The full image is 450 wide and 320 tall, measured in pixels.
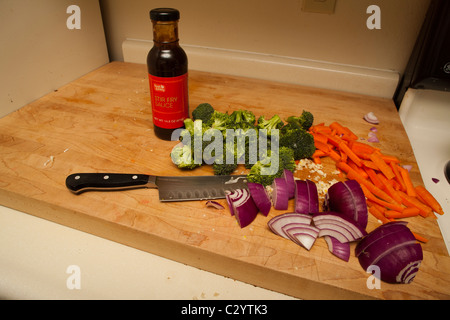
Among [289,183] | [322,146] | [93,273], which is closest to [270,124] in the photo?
[322,146]

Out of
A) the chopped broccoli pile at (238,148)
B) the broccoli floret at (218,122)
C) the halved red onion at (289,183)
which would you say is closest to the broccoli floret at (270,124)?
the chopped broccoli pile at (238,148)

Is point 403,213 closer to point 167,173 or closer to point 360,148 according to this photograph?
point 360,148

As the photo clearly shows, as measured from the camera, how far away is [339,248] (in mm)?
812

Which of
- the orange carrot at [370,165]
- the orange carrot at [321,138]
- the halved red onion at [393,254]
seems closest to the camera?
the halved red onion at [393,254]

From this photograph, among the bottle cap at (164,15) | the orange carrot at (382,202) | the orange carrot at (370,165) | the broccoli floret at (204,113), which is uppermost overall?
the bottle cap at (164,15)

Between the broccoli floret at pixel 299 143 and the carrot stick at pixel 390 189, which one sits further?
the broccoli floret at pixel 299 143

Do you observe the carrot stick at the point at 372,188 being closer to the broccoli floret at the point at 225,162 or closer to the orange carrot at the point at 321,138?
the orange carrot at the point at 321,138

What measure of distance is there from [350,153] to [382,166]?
117 mm

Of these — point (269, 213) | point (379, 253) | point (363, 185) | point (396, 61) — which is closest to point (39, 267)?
point (269, 213)

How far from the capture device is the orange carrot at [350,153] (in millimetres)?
1085

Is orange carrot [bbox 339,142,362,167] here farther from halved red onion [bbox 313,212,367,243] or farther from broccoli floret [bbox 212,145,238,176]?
broccoli floret [bbox 212,145,238,176]

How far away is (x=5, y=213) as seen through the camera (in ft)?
3.30

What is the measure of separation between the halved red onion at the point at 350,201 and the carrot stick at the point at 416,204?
0.20 m

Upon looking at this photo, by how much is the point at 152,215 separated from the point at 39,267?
34 cm
